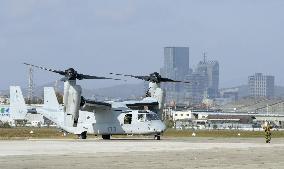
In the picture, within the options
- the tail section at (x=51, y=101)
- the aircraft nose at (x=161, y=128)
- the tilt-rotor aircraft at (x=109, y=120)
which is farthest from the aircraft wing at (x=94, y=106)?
the tail section at (x=51, y=101)

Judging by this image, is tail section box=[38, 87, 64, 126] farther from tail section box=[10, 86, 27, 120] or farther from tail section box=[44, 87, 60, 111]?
tail section box=[10, 86, 27, 120]

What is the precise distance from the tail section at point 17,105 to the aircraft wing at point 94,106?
64.4 feet

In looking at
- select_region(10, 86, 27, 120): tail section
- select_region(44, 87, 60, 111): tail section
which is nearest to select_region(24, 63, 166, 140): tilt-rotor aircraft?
select_region(44, 87, 60, 111): tail section

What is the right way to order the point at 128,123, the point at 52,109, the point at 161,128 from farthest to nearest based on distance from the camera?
1. the point at 52,109
2. the point at 128,123
3. the point at 161,128

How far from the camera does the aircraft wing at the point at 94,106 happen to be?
6060 cm

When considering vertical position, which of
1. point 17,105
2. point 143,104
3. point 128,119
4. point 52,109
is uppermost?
point 17,105

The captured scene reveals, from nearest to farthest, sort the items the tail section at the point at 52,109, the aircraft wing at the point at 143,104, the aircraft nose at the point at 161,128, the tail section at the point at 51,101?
1. the aircraft nose at the point at 161,128
2. the aircraft wing at the point at 143,104
3. the tail section at the point at 52,109
4. the tail section at the point at 51,101

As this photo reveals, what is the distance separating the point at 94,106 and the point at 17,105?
24509 mm

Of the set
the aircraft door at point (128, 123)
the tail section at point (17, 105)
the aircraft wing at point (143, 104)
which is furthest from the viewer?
the tail section at point (17, 105)

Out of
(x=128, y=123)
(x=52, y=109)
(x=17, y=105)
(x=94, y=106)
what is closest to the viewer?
(x=94, y=106)

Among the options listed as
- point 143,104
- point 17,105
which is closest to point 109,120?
point 143,104

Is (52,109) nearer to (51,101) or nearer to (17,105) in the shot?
(51,101)

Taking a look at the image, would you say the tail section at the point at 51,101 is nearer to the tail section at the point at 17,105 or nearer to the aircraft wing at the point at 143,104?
the aircraft wing at the point at 143,104

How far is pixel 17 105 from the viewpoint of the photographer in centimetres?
8362
